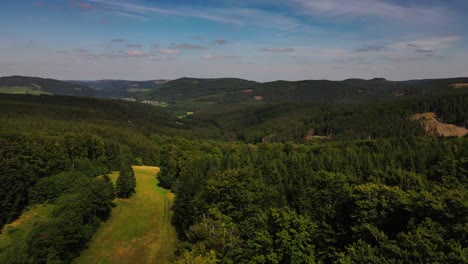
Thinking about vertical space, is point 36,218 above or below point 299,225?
below

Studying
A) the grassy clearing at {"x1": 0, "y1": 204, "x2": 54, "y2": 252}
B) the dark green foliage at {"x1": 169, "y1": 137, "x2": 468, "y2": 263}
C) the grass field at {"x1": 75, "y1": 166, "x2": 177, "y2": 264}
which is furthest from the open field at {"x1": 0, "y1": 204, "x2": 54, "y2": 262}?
the dark green foliage at {"x1": 169, "y1": 137, "x2": 468, "y2": 263}

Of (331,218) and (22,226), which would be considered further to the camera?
(22,226)

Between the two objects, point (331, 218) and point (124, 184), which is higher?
point (331, 218)

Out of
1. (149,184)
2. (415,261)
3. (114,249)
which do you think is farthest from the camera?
(149,184)

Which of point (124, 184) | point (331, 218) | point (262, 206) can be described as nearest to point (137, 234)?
point (124, 184)

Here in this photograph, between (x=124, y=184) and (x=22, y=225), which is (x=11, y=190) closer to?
(x=22, y=225)

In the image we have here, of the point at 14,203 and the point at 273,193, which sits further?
the point at 14,203

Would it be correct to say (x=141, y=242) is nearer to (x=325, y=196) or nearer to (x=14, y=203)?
(x=14, y=203)

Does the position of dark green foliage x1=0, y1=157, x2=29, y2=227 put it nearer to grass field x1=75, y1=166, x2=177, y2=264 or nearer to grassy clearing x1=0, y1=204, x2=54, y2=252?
grassy clearing x1=0, y1=204, x2=54, y2=252

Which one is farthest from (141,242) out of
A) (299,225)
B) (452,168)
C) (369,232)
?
(452,168)
